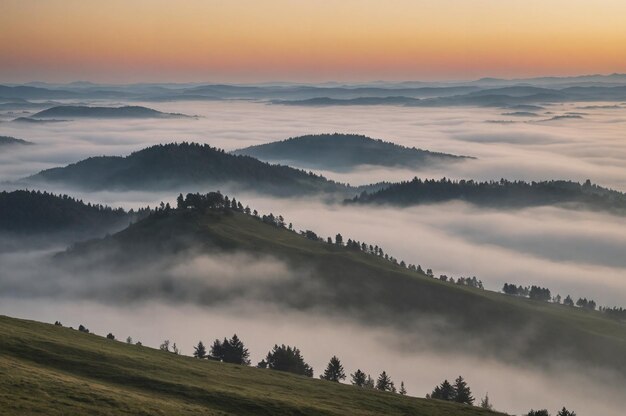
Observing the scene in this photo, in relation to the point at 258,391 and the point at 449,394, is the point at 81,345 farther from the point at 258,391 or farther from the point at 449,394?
the point at 449,394

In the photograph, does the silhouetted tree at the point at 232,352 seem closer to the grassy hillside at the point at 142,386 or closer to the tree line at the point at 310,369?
the tree line at the point at 310,369

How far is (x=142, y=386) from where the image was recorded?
291 feet

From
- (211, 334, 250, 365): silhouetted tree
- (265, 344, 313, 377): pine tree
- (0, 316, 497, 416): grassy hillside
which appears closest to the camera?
(0, 316, 497, 416): grassy hillside

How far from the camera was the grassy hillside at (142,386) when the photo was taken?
69812 mm

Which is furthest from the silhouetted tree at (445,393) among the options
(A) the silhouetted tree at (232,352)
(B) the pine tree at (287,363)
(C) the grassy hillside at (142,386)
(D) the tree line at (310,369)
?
(A) the silhouetted tree at (232,352)

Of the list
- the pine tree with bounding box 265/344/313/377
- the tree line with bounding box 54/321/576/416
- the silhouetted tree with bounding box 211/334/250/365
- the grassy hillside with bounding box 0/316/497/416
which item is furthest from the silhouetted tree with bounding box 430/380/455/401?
the silhouetted tree with bounding box 211/334/250/365

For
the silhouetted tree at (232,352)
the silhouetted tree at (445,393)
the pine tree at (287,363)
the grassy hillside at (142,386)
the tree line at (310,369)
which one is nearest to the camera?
the grassy hillside at (142,386)

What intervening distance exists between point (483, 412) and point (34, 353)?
248ft

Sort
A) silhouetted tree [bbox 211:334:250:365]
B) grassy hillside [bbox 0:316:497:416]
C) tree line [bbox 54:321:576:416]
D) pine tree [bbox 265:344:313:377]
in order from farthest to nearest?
1. silhouetted tree [bbox 211:334:250:365]
2. pine tree [bbox 265:344:313:377]
3. tree line [bbox 54:321:576:416]
4. grassy hillside [bbox 0:316:497:416]

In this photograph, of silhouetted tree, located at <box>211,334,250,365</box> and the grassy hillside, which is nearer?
the grassy hillside

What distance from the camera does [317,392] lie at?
110 m

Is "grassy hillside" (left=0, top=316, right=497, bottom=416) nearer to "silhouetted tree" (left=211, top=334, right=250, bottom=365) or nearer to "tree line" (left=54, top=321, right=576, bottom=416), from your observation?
"tree line" (left=54, top=321, right=576, bottom=416)

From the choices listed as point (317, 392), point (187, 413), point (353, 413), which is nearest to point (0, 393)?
point (187, 413)

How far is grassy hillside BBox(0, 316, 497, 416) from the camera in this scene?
6981cm
